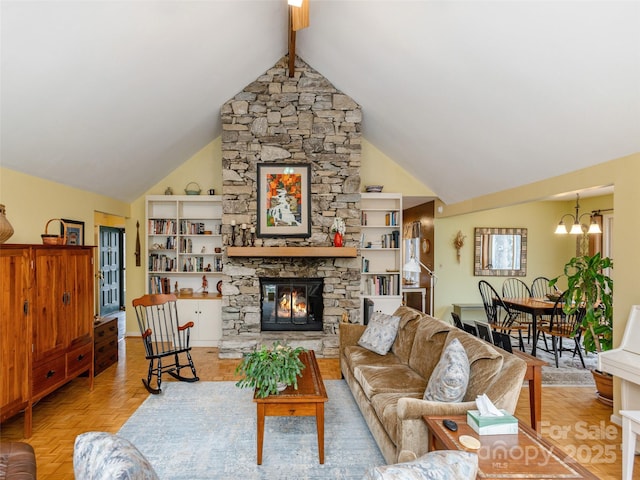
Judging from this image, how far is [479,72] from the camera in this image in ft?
11.2

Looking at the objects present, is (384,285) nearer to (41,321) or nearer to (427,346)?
(427,346)

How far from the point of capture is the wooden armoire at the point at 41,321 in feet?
9.21

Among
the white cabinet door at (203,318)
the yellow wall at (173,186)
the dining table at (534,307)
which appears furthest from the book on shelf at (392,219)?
the white cabinet door at (203,318)

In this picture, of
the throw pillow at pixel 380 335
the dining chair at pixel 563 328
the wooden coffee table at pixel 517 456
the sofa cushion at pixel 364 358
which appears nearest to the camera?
the wooden coffee table at pixel 517 456

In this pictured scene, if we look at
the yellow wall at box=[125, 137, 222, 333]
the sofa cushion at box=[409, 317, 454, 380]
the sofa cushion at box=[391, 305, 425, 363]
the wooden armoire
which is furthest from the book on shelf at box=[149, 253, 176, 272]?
the sofa cushion at box=[409, 317, 454, 380]

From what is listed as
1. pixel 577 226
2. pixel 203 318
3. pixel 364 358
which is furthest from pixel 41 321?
pixel 577 226

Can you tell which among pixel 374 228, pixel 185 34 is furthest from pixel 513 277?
pixel 185 34

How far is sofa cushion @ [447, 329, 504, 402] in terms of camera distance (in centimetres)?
229

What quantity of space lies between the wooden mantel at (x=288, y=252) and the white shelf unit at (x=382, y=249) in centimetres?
89

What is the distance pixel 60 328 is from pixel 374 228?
4.60 meters

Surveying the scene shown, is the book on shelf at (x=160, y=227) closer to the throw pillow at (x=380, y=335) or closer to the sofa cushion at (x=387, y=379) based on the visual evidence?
the throw pillow at (x=380, y=335)

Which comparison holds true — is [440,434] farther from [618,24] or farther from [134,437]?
[618,24]

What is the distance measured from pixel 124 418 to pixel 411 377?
2.53 m

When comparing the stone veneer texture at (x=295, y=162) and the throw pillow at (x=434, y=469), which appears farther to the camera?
the stone veneer texture at (x=295, y=162)
